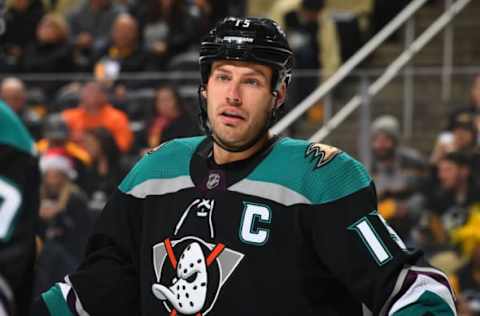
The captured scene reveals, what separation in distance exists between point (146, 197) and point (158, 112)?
412cm

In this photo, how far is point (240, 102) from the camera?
11.5 ft

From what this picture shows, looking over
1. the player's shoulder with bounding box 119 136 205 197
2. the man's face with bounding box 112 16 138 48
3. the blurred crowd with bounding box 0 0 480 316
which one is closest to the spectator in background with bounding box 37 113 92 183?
the blurred crowd with bounding box 0 0 480 316

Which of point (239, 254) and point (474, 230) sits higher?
point (239, 254)

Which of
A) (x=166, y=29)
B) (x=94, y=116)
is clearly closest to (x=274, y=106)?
(x=94, y=116)

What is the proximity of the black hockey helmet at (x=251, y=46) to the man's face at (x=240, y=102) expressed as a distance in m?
0.03

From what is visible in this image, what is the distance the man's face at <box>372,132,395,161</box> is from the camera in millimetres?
7242

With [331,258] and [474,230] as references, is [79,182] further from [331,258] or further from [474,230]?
[331,258]

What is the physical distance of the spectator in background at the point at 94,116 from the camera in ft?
25.9

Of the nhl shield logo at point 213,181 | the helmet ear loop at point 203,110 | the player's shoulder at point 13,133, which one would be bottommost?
the nhl shield logo at point 213,181

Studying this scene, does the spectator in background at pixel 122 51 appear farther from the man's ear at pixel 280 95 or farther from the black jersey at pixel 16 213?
the black jersey at pixel 16 213

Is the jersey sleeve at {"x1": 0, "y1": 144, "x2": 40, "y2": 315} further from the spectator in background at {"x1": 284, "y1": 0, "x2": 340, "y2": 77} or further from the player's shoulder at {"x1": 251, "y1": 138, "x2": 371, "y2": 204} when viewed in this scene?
the spectator in background at {"x1": 284, "y1": 0, "x2": 340, "y2": 77}

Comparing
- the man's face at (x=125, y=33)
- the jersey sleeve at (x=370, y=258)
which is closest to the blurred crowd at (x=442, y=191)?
the man's face at (x=125, y=33)

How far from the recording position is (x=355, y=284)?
10.8ft

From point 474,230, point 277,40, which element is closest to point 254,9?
point 474,230
